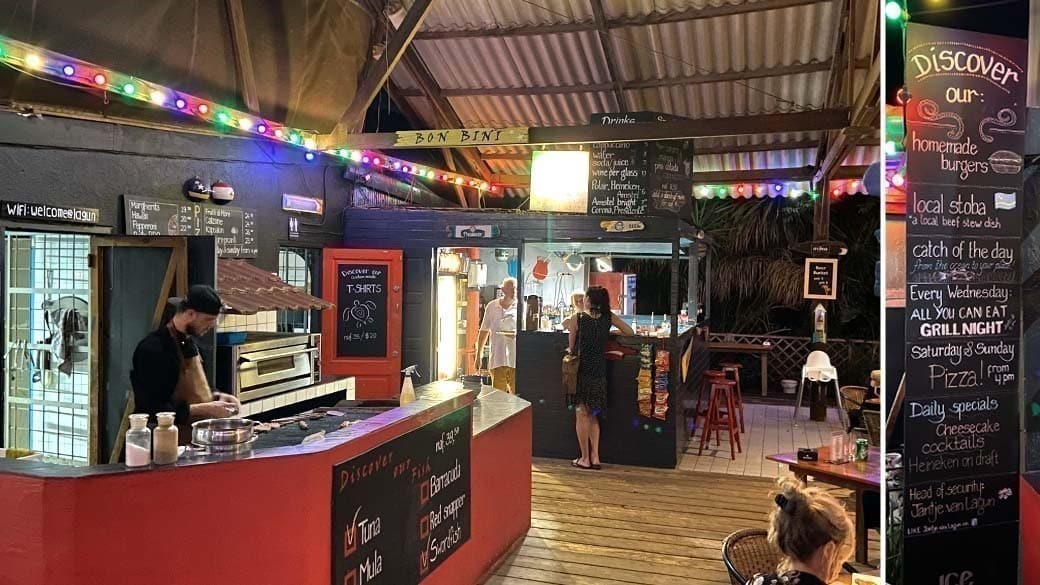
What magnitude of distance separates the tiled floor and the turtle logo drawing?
357 centimetres

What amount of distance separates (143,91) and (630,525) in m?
4.59

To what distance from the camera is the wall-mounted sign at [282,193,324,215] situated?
7480 mm

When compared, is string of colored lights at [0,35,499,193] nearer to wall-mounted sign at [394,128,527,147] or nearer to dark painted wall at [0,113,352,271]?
dark painted wall at [0,113,352,271]

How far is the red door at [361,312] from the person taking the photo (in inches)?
316

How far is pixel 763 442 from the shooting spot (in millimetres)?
8023

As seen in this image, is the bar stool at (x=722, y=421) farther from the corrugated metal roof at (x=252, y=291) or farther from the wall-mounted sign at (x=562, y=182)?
the corrugated metal roof at (x=252, y=291)

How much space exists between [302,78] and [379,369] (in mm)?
3111

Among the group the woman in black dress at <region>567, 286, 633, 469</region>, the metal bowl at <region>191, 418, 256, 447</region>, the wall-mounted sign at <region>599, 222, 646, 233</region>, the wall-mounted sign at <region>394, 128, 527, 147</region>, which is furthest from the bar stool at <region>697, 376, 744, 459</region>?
the metal bowl at <region>191, 418, 256, 447</region>

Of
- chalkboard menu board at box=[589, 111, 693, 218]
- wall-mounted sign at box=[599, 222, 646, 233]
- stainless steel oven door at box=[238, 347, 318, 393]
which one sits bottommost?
stainless steel oven door at box=[238, 347, 318, 393]

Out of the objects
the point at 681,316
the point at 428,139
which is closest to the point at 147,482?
the point at 428,139

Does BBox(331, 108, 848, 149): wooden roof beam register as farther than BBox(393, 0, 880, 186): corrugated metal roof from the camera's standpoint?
No

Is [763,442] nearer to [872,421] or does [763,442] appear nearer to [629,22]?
[872,421]

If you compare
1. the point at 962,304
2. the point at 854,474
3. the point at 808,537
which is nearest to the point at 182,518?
the point at 808,537

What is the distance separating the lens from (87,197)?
205 inches
